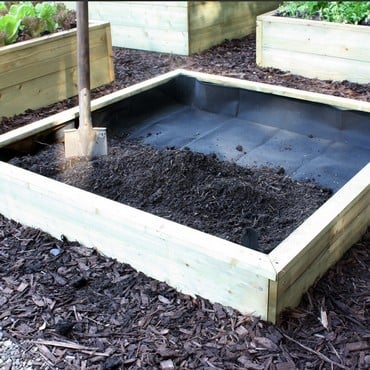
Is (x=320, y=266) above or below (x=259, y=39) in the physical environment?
below

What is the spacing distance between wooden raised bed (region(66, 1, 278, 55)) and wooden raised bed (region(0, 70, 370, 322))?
3217 millimetres

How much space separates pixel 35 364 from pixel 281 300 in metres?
0.84

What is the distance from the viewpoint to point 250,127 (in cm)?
346

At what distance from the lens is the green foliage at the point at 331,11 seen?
170 inches

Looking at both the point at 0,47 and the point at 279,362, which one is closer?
the point at 279,362

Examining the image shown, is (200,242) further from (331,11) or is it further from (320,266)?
(331,11)

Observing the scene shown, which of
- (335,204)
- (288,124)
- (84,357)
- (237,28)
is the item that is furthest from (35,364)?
(237,28)

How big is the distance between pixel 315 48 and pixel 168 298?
2930mm

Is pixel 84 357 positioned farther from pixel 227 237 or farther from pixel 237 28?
pixel 237 28

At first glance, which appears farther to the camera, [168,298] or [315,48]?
[315,48]

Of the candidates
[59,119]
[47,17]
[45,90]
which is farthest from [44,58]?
[59,119]

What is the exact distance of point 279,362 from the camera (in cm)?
180

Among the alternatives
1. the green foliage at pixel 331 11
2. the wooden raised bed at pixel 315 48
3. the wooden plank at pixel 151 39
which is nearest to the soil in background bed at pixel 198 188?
the wooden raised bed at pixel 315 48

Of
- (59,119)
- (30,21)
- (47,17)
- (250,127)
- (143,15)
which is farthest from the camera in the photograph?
(143,15)
